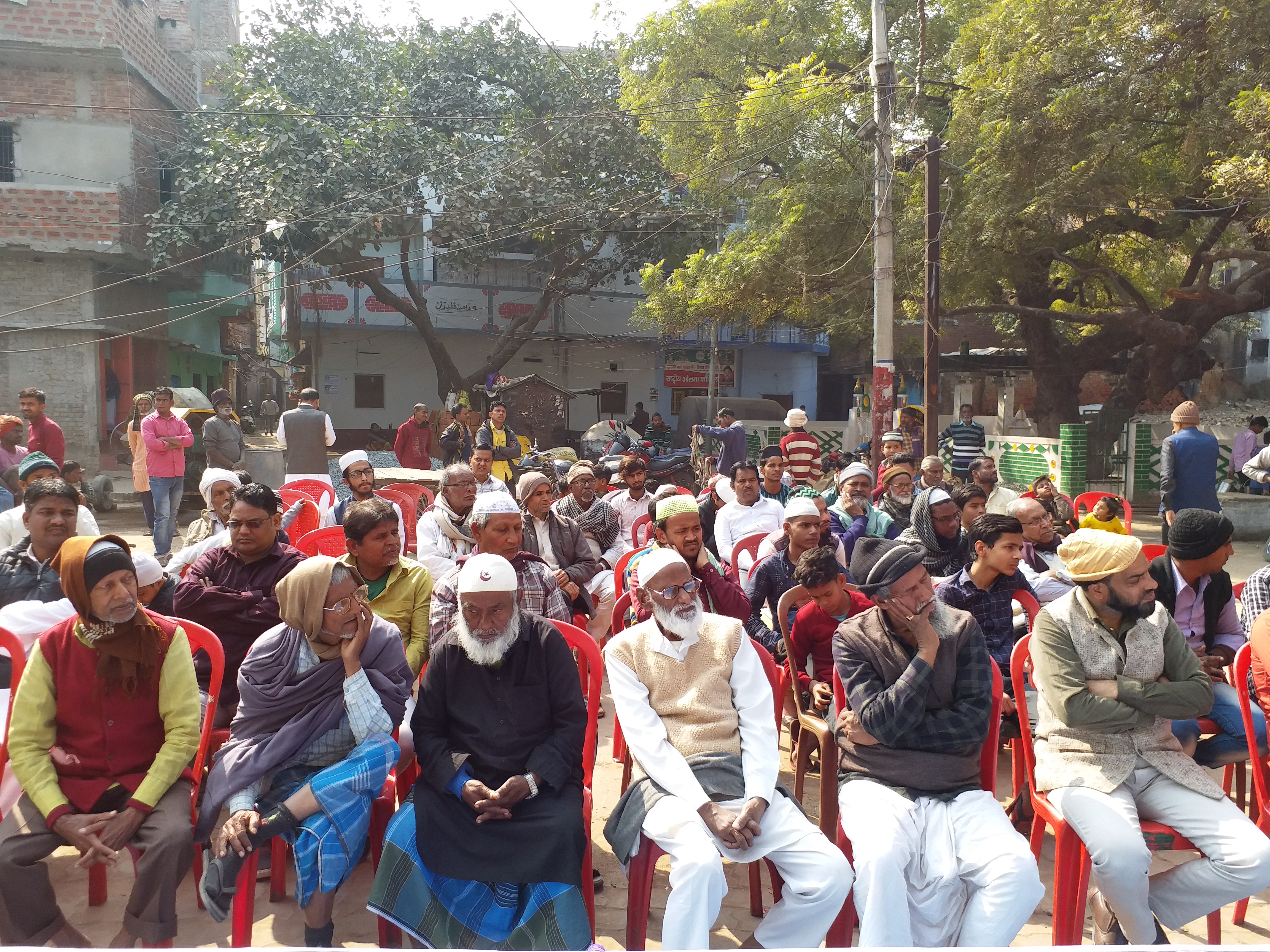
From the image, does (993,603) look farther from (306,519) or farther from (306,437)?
(306,437)

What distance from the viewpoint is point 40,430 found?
8.48 m

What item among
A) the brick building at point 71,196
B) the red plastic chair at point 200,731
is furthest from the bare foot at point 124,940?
the brick building at point 71,196

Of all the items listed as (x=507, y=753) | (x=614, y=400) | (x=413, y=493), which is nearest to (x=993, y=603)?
(x=507, y=753)

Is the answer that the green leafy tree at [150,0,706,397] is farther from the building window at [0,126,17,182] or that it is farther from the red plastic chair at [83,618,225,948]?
the red plastic chair at [83,618,225,948]

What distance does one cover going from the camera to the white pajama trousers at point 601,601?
5117 millimetres

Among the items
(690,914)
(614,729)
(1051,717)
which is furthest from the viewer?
(614,729)

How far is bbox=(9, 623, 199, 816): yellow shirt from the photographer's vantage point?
2771mm

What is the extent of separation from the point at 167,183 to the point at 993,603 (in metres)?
19.1

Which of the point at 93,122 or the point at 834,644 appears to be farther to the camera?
the point at 93,122

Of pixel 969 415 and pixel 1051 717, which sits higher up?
pixel 969 415

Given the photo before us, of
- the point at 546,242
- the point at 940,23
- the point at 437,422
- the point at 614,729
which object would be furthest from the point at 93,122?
the point at 614,729

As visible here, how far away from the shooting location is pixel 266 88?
19094 millimetres

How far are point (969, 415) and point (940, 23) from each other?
824 cm

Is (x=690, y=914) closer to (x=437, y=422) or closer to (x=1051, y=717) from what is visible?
(x=1051, y=717)
